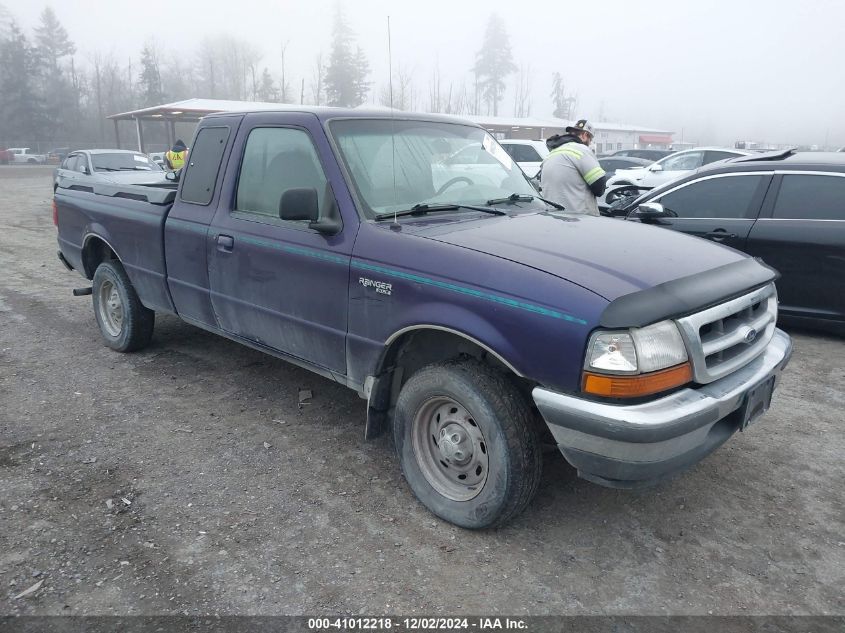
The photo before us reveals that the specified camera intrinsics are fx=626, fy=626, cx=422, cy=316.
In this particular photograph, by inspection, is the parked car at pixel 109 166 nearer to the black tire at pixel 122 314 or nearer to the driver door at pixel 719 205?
the black tire at pixel 122 314

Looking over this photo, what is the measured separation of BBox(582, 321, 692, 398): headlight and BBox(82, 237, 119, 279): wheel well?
4.53 m

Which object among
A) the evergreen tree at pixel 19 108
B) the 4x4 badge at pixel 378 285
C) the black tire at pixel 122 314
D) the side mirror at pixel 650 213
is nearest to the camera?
the 4x4 badge at pixel 378 285

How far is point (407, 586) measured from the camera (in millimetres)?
2619

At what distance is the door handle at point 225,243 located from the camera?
388 cm

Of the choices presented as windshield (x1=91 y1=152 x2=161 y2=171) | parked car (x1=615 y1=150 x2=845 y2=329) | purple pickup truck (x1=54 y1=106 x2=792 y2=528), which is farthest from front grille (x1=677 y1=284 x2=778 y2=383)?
windshield (x1=91 y1=152 x2=161 y2=171)

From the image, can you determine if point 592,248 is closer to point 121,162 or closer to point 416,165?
point 416,165

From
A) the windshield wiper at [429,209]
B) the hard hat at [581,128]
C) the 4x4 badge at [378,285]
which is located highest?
the hard hat at [581,128]

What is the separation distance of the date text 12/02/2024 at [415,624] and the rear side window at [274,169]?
2055 millimetres

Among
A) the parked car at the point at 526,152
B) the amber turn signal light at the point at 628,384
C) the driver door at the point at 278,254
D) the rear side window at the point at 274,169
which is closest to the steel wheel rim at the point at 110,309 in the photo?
the driver door at the point at 278,254

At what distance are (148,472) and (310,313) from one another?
1.28 meters

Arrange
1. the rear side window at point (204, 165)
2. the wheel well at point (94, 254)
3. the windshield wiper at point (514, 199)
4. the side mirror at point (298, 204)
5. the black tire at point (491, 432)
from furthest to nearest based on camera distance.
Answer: the wheel well at point (94, 254)
the rear side window at point (204, 165)
the windshield wiper at point (514, 199)
the side mirror at point (298, 204)
the black tire at point (491, 432)

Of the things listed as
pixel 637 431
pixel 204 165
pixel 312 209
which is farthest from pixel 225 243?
pixel 637 431

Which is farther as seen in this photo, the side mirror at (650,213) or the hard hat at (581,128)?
the hard hat at (581,128)

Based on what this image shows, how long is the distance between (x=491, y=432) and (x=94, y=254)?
4515mm
